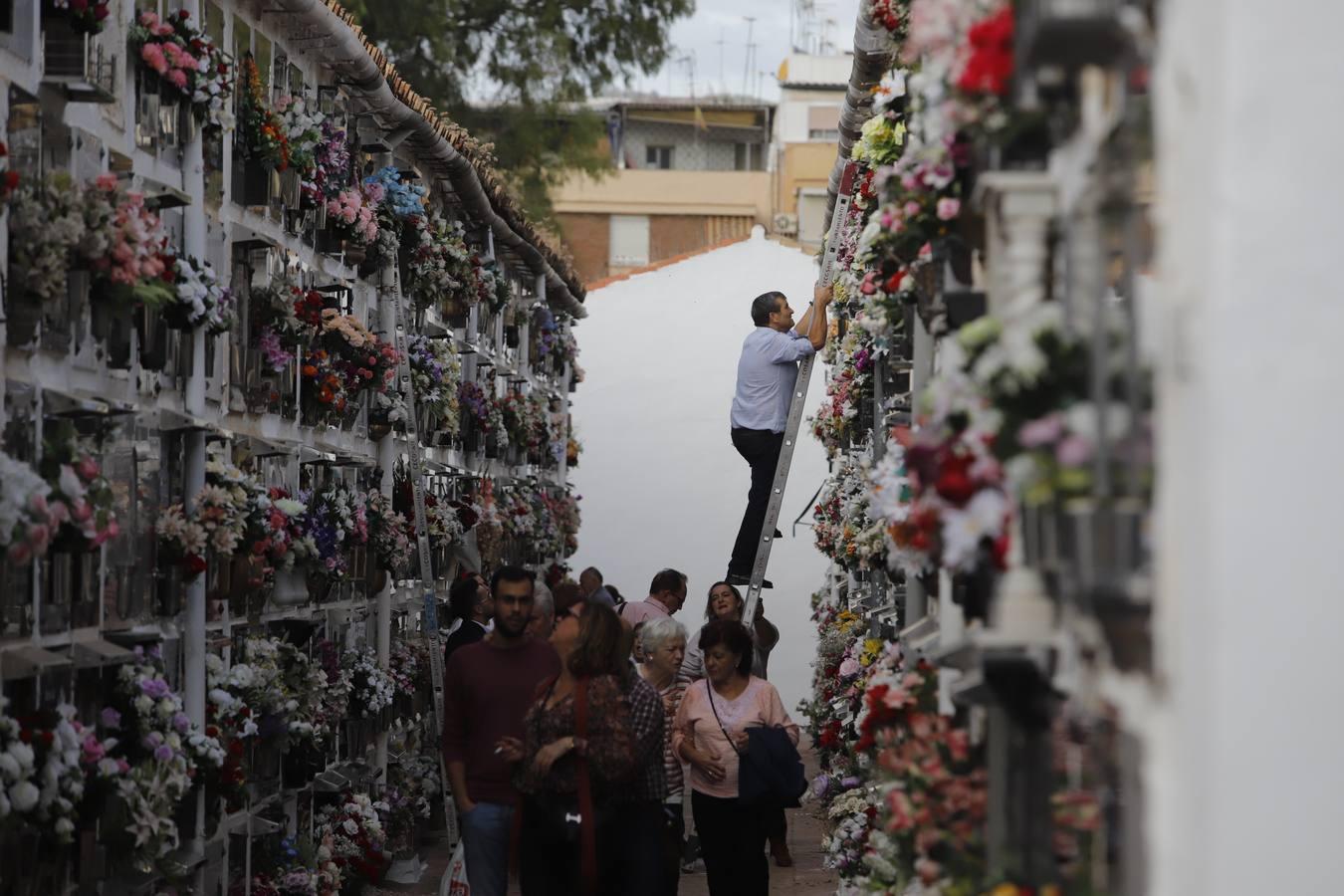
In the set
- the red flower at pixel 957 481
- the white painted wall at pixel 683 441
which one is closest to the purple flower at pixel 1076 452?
the red flower at pixel 957 481

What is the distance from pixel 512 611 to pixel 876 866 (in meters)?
2.13

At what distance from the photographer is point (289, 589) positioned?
1431cm

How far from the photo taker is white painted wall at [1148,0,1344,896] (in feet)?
12.7

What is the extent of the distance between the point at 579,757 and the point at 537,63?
68.1 feet

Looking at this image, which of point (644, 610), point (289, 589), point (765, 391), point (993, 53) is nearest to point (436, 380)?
point (644, 610)

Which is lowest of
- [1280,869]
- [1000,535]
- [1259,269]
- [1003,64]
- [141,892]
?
[141,892]

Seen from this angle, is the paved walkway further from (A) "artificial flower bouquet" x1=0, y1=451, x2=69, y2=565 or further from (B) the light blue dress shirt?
(A) "artificial flower bouquet" x1=0, y1=451, x2=69, y2=565

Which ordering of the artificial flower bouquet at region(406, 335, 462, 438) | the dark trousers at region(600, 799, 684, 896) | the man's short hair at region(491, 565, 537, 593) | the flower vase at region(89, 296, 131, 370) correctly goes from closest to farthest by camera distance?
the dark trousers at region(600, 799, 684, 896) → the flower vase at region(89, 296, 131, 370) → the man's short hair at region(491, 565, 537, 593) → the artificial flower bouquet at region(406, 335, 462, 438)

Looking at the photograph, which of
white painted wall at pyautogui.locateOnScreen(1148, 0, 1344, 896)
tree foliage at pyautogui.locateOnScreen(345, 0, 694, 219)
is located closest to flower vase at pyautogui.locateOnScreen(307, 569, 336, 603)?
white painted wall at pyautogui.locateOnScreen(1148, 0, 1344, 896)

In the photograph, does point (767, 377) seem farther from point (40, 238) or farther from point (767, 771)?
point (40, 238)

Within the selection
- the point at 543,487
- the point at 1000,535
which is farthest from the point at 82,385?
the point at 543,487

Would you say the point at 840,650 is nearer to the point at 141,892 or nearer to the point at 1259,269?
the point at 141,892

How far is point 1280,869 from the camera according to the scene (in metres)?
3.91

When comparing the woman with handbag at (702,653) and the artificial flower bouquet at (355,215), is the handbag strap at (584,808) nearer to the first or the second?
the woman with handbag at (702,653)
